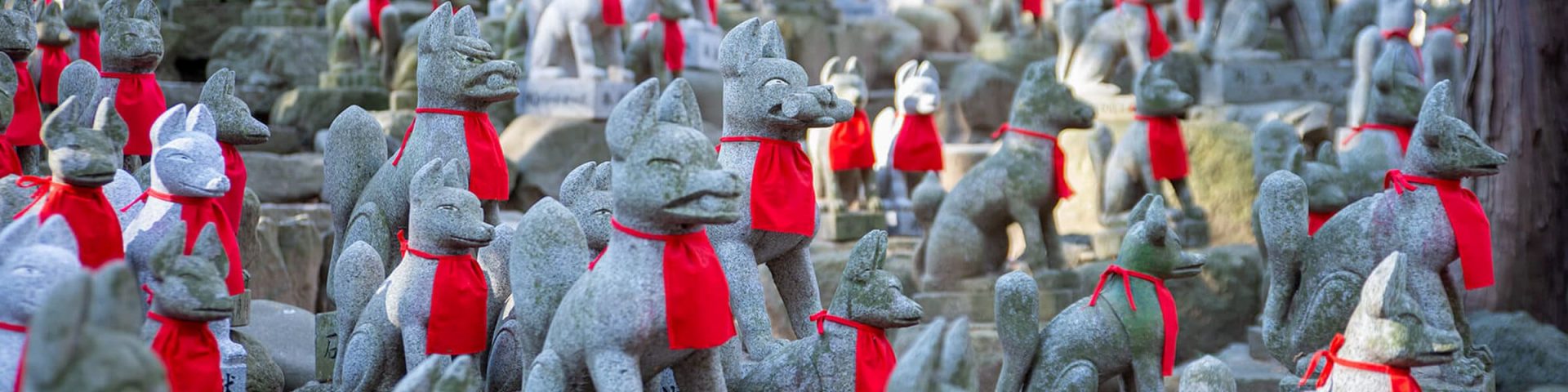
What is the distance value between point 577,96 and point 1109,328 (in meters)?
5.69

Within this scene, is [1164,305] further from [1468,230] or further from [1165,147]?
[1165,147]

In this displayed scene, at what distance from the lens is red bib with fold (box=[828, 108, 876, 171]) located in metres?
9.81

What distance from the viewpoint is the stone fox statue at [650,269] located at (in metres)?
4.04

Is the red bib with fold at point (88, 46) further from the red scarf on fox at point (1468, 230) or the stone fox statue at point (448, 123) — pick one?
the red scarf on fox at point (1468, 230)

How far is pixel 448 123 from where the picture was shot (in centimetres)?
582

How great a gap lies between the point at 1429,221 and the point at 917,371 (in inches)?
109

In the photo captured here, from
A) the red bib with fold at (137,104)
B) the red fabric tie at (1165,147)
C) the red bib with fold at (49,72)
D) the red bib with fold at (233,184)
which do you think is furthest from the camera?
the red fabric tie at (1165,147)

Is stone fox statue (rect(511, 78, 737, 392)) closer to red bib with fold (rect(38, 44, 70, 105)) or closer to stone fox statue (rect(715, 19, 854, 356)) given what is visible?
stone fox statue (rect(715, 19, 854, 356))

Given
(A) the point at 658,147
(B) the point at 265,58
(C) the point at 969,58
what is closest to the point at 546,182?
(B) the point at 265,58

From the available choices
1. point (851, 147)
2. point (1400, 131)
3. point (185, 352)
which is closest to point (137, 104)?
point (185, 352)

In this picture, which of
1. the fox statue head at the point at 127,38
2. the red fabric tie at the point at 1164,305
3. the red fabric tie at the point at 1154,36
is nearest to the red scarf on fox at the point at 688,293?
the red fabric tie at the point at 1164,305

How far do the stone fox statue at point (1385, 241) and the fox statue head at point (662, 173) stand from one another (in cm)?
278

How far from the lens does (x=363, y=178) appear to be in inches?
238

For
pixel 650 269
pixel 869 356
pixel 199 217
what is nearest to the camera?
pixel 650 269
